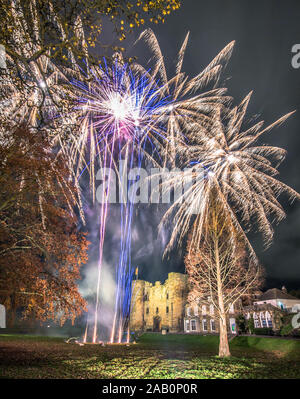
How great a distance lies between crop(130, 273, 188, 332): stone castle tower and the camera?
49688mm

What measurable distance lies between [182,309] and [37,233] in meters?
45.2

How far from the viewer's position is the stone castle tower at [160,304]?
49.7 metres

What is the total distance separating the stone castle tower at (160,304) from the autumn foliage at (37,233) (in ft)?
147

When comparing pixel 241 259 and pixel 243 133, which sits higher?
pixel 243 133

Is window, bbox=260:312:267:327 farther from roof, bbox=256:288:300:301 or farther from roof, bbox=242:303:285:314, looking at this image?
roof, bbox=256:288:300:301

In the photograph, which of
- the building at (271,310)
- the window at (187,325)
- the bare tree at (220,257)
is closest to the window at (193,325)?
the window at (187,325)

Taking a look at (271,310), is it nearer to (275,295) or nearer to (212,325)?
(275,295)

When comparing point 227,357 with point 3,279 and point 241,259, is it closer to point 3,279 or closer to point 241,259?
point 241,259

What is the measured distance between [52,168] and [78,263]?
3.40 meters

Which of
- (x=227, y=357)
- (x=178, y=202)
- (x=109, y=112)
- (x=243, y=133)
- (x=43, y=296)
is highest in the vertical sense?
(x=109, y=112)

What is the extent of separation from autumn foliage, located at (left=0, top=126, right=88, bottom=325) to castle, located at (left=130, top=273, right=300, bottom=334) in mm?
30326

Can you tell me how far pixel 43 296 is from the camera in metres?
8.10

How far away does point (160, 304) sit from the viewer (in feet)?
178
